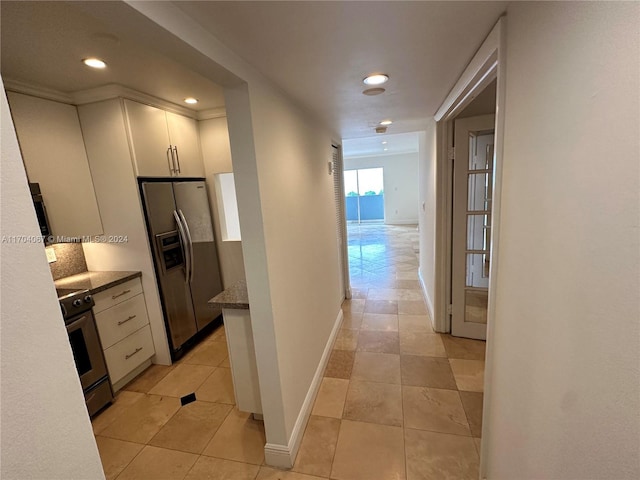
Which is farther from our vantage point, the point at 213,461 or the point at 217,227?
the point at 217,227

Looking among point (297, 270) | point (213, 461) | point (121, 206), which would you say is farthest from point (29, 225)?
point (121, 206)

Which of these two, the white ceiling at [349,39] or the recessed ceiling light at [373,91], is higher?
the recessed ceiling light at [373,91]

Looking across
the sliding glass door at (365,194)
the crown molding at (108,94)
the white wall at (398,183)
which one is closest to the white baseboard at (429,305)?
the crown molding at (108,94)

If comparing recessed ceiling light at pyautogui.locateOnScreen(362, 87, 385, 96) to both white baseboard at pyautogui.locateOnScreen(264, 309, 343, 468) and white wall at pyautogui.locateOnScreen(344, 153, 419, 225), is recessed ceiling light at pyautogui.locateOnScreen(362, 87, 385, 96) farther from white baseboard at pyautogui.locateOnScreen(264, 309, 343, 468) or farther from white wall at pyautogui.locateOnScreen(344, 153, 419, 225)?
white wall at pyautogui.locateOnScreen(344, 153, 419, 225)

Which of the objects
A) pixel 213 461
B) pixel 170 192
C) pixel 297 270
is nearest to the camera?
pixel 213 461

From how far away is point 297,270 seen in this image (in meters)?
1.91

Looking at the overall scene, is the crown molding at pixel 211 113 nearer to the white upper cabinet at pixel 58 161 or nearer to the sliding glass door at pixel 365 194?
the white upper cabinet at pixel 58 161

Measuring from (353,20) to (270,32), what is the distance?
0.30 metres

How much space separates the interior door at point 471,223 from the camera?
8.13 ft

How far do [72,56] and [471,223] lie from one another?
309cm

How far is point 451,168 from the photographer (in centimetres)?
258

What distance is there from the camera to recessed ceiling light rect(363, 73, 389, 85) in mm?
1538

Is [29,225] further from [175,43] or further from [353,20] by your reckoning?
[353,20]

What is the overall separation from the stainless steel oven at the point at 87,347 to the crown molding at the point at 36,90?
1.36 metres
